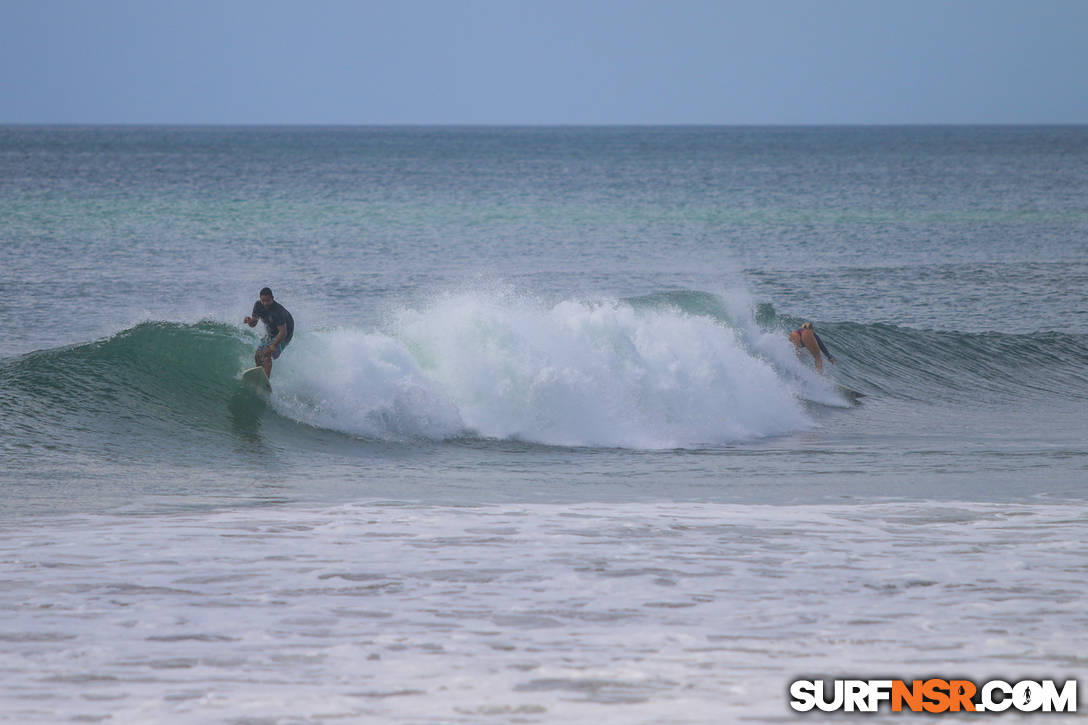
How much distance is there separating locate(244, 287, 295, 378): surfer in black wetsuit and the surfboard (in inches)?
2.5

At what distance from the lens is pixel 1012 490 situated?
35.6ft

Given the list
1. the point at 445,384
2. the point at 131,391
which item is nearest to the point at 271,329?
the point at 131,391

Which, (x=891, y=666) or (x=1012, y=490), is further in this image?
(x=1012, y=490)

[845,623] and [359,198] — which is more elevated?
[359,198]

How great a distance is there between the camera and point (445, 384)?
1488 cm

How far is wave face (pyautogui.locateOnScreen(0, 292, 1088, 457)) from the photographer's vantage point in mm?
13578

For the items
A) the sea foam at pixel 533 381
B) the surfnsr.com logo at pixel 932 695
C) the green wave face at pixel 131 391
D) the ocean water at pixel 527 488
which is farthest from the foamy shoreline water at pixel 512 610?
the sea foam at pixel 533 381

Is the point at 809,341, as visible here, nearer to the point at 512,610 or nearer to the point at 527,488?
the point at 527,488

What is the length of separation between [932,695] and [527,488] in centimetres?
564

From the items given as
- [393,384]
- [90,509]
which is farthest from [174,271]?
[90,509]

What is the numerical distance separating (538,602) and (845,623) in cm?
188

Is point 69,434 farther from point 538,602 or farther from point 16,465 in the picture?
point 538,602

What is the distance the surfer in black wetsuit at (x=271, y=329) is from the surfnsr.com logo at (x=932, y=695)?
9561 mm

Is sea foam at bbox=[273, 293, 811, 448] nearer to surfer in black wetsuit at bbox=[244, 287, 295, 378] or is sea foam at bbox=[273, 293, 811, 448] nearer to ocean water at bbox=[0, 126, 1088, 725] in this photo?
ocean water at bbox=[0, 126, 1088, 725]
